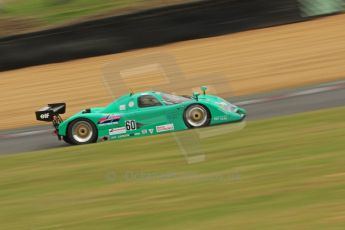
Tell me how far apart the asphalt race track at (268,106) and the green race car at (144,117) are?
0.60 m

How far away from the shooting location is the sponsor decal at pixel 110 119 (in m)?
12.9

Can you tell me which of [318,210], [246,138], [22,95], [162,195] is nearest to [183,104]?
[246,138]

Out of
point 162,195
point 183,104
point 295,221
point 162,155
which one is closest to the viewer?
point 295,221

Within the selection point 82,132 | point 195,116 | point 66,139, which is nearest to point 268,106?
point 195,116

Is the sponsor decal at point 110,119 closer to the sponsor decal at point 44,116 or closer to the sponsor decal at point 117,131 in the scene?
the sponsor decal at point 117,131

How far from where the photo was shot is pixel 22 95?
19094mm

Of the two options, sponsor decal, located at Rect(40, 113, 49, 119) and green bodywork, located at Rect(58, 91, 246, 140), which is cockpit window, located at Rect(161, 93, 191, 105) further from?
sponsor decal, located at Rect(40, 113, 49, 119)

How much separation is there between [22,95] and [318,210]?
45.7ft

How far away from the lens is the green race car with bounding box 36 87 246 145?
12.6 m

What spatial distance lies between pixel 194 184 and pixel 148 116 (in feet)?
15.5

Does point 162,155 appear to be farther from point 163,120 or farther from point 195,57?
point 195,57

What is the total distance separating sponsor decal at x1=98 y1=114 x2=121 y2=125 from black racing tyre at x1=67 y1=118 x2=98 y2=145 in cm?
20

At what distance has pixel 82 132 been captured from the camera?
13.2 meters

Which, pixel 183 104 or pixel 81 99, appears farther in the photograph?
pixel 81 99
